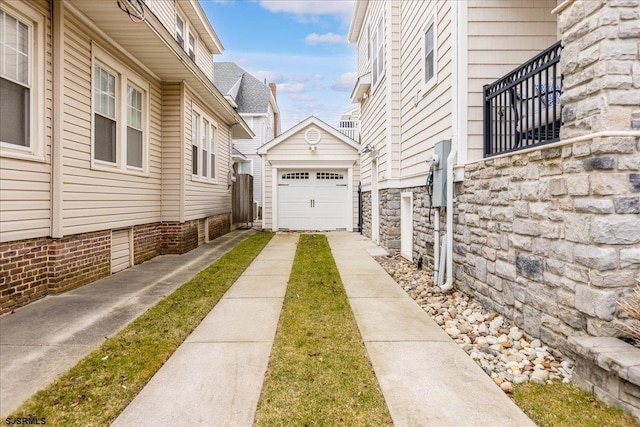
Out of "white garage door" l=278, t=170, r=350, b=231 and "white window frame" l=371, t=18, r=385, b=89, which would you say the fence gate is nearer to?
"white garage door" l=278, t=170, r=350, b=231

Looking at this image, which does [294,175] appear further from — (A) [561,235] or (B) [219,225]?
(A) [561,235]

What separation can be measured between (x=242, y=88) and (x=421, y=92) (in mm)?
18547

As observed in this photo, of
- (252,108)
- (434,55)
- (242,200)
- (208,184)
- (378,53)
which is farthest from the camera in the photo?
(252,108)

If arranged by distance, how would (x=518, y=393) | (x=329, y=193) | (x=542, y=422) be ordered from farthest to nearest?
1. (x=329, y=193)
2. (x=518, y=393)
3. (x=542, y=422)

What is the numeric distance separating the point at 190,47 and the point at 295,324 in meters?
11.1

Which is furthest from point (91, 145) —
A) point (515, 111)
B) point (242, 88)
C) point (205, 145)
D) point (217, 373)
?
point (242, 88)

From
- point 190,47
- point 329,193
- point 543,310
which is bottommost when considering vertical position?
point 543,310

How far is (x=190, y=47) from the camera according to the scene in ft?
40.2

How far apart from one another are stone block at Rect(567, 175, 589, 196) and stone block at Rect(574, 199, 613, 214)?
6 centimetres

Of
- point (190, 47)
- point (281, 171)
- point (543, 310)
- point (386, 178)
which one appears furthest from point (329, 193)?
point (543, 310)

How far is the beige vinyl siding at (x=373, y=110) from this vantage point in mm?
9484

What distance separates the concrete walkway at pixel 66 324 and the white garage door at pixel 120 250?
8.2 inches

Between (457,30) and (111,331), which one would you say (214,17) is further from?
(111,331)

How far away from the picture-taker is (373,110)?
1113cm
